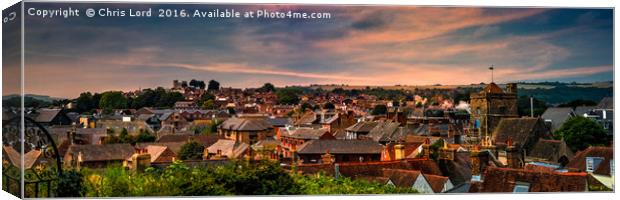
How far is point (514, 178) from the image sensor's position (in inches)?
604

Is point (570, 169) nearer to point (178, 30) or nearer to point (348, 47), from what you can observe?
point (348, 47)

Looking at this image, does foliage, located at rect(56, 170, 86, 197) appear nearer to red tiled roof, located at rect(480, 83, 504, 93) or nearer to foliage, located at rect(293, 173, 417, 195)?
foliage, located at rect(293, 173, 417, 195)

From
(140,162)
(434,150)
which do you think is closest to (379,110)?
(434,150)

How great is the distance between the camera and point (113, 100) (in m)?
14.9

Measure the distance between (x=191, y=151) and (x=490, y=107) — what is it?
214 inches

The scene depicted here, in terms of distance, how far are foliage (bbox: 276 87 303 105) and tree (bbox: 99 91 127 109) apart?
2.61m

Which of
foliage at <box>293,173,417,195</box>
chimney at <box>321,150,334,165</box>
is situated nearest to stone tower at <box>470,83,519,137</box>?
foliage at <box>293,173,417,195</box>

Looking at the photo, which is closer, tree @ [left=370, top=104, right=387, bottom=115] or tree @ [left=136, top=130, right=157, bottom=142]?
tree @ [left=136, top=130, right=157, bottom=142]

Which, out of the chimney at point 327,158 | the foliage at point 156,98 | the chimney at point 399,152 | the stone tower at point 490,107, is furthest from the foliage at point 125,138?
the stone tower at point 490,107

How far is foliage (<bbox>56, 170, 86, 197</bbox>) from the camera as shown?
46.6ft

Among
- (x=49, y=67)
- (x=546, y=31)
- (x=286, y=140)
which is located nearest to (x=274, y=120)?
(x=286, y=140)

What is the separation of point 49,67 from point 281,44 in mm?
3739

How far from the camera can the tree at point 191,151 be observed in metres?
15.2

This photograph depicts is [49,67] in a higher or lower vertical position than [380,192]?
higher
